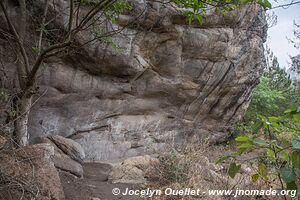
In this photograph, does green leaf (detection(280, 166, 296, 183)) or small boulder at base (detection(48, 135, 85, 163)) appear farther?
small boulder at base (detection(48, 135, 85, 163))

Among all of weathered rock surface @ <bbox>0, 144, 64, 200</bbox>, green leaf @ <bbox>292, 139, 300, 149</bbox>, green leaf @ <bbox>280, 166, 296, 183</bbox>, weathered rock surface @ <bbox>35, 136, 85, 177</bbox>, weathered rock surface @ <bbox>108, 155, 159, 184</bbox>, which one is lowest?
weathered rock surface @ <bbox>108, 155, 159, 184</bbox>

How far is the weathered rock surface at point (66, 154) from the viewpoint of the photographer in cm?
439

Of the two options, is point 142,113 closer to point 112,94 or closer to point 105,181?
point 112,94

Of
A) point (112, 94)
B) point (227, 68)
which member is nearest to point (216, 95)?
point (227, 68)

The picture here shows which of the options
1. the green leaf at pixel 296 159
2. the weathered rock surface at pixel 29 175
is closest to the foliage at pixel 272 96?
the weathered rock surface at pixel 29 175

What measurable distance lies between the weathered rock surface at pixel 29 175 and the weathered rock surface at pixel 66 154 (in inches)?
42.9

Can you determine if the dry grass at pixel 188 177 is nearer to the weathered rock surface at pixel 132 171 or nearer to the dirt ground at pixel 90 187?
the weathered rock surface at pixel 132 171

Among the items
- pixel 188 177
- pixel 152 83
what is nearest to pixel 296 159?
pixel 188 177

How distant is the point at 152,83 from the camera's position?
7.14 m

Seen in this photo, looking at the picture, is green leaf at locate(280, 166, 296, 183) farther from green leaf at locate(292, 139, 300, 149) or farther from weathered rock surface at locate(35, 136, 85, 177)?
weathered rock surface at locate(35, 136, 85, 177)

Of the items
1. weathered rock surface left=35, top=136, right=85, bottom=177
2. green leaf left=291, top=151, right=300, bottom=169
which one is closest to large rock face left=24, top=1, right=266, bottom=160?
weathered rock surface left=35, top=136, right=85, bottom=177

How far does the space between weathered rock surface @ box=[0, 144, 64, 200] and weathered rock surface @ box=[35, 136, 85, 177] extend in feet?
3.58

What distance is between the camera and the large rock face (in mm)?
6102

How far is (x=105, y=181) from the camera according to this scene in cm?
483
